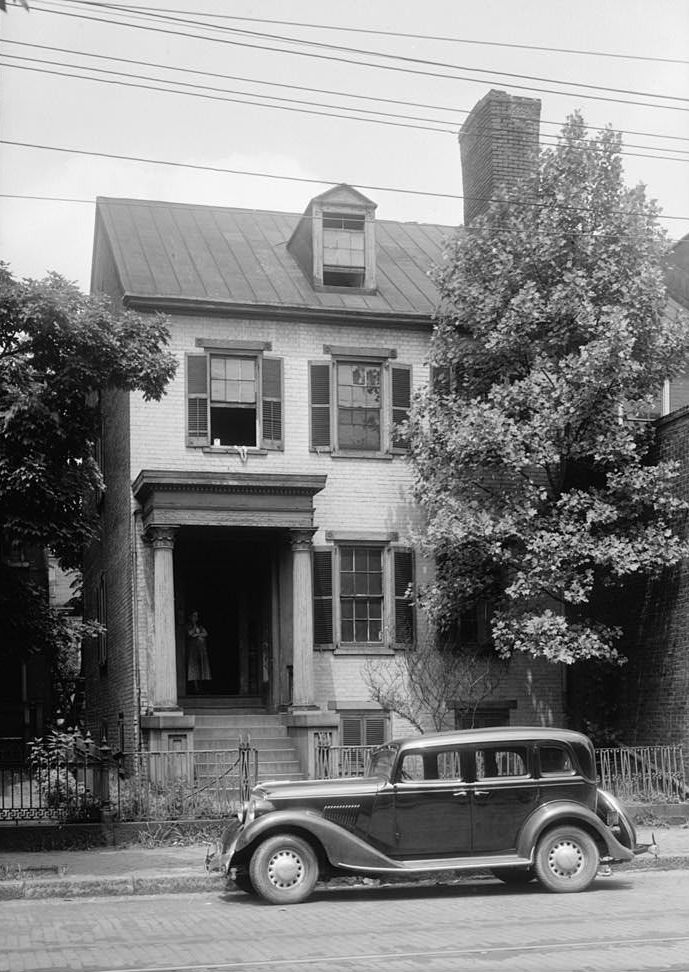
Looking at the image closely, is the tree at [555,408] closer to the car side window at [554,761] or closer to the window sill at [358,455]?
the window sill at [358,455]

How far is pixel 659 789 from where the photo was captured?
20234mm

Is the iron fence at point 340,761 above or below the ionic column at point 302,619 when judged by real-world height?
below

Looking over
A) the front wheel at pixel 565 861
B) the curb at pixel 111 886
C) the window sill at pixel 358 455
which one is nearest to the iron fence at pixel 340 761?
the curb at pixel 111 886

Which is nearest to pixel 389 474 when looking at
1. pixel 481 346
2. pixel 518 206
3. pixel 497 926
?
pixel 481 346

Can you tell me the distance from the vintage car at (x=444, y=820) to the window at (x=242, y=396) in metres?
10.8

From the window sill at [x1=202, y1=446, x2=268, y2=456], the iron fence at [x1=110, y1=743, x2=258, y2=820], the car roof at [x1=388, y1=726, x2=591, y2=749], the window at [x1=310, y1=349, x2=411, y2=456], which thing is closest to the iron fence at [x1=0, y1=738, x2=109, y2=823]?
the iron fence at [x1=110, y1=743, x2=258, y2=820]

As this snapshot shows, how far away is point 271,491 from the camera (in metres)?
22.5

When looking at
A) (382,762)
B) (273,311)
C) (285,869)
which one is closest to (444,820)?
(382,762)

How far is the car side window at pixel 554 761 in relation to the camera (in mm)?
13781

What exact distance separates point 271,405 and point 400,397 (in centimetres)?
249

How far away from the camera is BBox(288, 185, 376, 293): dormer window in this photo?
25.2 meters

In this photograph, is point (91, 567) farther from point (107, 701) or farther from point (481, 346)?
point (481, 346)

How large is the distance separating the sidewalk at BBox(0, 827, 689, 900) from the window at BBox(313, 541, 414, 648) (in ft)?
23.5

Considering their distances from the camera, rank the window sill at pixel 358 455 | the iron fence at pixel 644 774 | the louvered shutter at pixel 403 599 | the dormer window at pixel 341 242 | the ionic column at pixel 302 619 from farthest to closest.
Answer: the dormer window at pixel 341 242 → the window sill at pixel 358 455 → the louvered shutter at pixel 403 599 → the ionic column at pixel 302 619 → the iron fence at pixel 644 774
